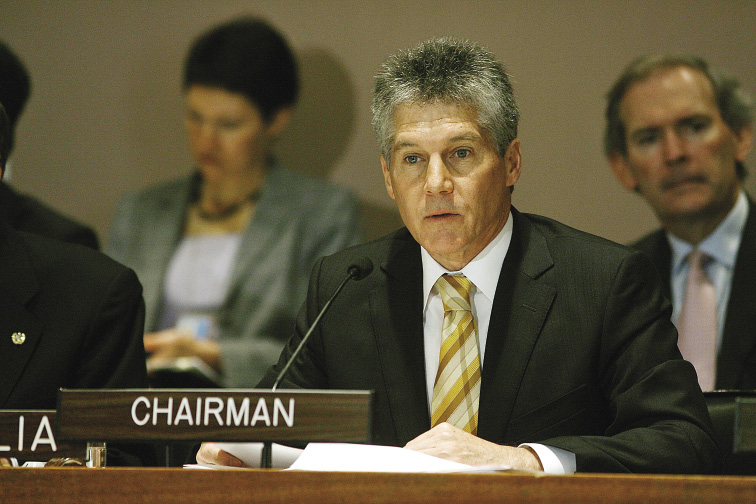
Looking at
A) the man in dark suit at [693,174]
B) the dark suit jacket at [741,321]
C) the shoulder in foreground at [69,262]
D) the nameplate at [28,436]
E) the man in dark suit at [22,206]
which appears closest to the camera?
the nameplate at [28,436]

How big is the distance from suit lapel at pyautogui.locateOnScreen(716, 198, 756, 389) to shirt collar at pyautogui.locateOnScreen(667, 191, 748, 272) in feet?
0.07

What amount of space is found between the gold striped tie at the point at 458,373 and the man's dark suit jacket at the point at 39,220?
6.31 ft

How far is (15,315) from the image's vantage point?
2234 millimetres

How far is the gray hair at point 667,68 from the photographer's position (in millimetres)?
3168

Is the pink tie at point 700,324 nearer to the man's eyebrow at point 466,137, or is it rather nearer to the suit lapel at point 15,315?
the man's eyebrow at point 466,137

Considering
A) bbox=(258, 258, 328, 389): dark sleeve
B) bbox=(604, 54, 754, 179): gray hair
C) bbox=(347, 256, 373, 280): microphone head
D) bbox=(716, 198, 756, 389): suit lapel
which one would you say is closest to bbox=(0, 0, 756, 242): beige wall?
bbox=(604, 54, 754, 179): gray hair

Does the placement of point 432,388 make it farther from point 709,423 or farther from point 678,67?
point 678,67

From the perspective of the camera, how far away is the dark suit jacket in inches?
116

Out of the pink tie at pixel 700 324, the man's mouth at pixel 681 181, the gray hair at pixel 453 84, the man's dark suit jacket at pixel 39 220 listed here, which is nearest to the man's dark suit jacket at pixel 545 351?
the gray hair at pixel 453 84

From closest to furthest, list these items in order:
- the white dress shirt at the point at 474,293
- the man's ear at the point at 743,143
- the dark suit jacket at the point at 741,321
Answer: the white dress shirt at the point at 474,293, the dark suit jacket at the point at 741,321, the man's ear at the point at 743,143

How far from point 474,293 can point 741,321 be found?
55.7 inches

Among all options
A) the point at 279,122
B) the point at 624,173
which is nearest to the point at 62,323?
the point at 279,122

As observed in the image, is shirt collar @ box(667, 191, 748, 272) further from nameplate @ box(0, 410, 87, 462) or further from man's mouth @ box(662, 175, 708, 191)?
nameplate @ box(0, 410, 87, 462)

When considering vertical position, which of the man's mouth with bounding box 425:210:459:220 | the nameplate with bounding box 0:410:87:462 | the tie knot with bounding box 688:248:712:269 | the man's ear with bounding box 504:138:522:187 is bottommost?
the nameplate with bounding box 0:410:87:462
